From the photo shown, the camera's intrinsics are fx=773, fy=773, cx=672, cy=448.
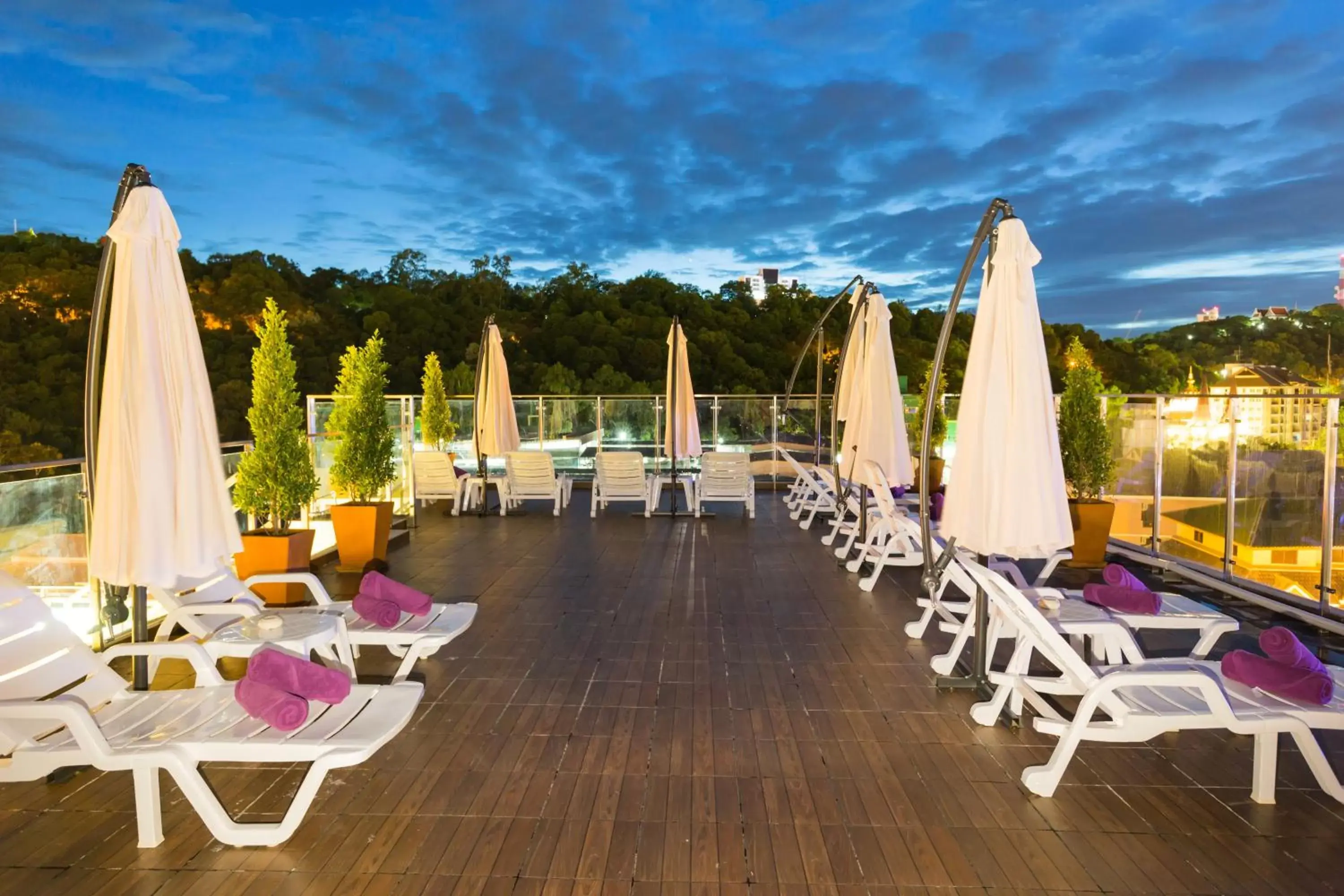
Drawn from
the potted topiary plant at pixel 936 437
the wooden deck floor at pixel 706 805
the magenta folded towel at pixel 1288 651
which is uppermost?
the potted topiary plant at pixel 936 437

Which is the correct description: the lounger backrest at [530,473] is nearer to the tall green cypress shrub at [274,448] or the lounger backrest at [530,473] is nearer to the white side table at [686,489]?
the white side table at [686,489]

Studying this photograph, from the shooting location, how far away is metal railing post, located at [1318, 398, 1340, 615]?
4918 mm

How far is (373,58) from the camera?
781 inches

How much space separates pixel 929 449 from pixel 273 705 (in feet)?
10.1

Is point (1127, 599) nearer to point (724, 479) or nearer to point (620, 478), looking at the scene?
point (724, 479)

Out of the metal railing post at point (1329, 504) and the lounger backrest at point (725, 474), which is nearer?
the metal railing post at point (1329, 504)

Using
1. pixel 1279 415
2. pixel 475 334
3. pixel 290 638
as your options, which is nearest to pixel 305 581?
pixel 290 638

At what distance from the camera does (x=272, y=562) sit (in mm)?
5660

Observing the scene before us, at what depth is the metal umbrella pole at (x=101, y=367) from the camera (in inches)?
125

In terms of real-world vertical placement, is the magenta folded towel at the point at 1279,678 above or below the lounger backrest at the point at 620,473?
Result: below

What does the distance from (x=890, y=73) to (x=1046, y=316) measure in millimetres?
10000

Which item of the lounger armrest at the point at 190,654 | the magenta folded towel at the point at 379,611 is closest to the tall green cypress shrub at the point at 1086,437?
the magenta folded towel at the point at 379,611

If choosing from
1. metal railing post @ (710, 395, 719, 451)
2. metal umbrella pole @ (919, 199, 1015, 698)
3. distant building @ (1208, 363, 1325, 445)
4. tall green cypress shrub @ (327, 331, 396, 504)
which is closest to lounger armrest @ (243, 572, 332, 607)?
tall green cypress shrub @ (327, 331, 396, 504)

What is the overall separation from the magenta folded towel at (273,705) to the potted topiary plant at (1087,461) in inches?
249
